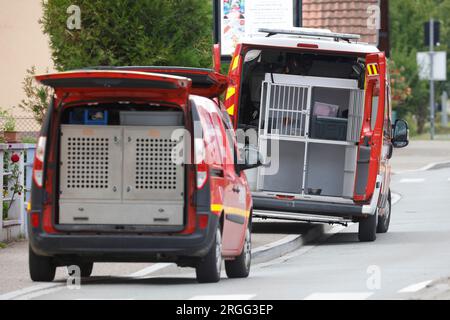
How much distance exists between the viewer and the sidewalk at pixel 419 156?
1792 inches

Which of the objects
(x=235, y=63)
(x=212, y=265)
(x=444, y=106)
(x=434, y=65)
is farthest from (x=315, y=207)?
(x=444, y=106)

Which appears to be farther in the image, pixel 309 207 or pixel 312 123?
pixel 312 123

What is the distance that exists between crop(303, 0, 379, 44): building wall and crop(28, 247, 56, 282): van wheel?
23018 millimetres

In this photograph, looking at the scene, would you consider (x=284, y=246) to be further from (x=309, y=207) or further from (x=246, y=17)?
(x=246, y=17)

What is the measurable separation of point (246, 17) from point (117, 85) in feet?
53.5

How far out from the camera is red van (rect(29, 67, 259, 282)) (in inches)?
575

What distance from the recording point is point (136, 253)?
47.9ft

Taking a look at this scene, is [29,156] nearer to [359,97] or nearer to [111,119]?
[359,97]

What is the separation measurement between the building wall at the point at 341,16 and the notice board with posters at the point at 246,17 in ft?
23.0

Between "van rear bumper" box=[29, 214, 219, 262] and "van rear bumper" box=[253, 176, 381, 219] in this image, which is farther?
"van rear bumper" box=[253, 176, 381, 219]

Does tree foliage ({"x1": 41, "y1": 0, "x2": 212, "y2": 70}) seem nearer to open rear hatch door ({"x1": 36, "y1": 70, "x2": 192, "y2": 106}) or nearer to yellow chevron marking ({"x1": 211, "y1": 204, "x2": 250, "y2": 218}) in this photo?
yellow chevron marking ({"x1": 211, "y1": 204, "x2": 250, "y2": 218})

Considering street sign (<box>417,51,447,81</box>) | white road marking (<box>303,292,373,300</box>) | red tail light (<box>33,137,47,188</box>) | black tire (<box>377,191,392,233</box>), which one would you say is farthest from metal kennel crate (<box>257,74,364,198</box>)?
street sign (<box>417,51,447,81</box>)

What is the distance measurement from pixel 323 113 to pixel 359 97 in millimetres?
562

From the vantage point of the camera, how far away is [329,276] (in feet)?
52.6
